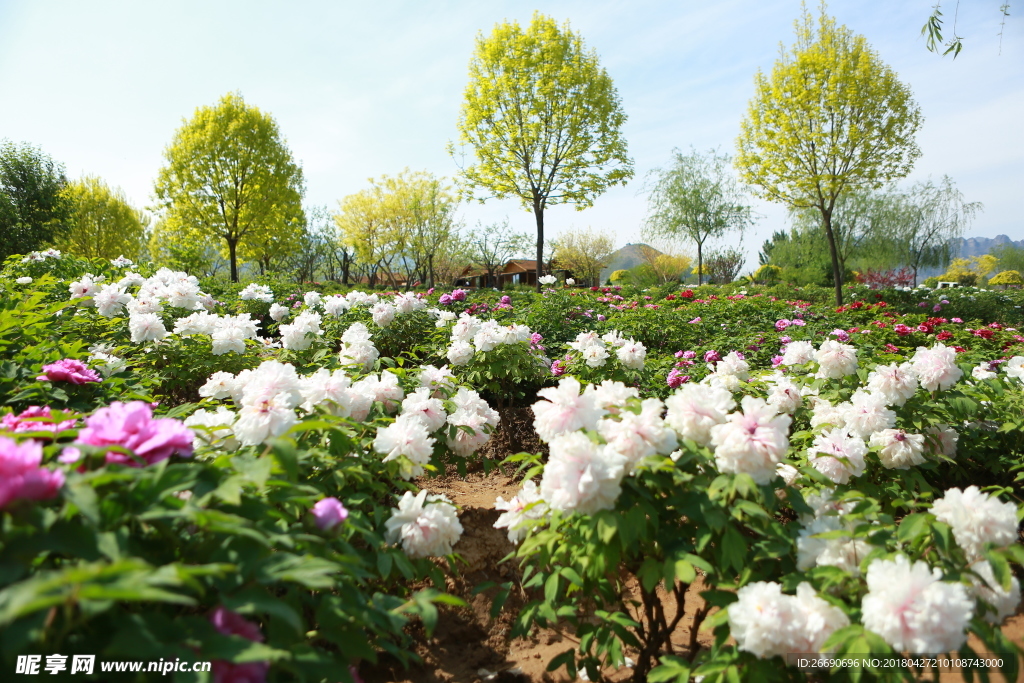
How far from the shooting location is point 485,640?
2.59 metres

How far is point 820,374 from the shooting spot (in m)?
3.07

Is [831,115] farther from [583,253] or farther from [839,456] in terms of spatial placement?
[583,253]

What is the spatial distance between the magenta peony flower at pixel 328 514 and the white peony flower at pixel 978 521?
166 cm

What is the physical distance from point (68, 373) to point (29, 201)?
87.3 feet

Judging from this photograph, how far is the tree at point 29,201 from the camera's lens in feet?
64.6

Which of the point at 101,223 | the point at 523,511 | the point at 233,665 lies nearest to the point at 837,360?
the point at 523,511

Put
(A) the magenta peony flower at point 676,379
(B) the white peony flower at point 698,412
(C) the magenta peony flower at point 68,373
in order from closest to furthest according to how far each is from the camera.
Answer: (B) the white peony flower at point 698,412
(C) the magenta peony flower at point 68,373
(A) the magenta peony flower at point 676,379

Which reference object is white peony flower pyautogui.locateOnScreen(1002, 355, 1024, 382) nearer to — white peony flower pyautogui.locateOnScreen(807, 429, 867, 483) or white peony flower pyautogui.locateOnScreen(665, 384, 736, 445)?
white peony flower pyautogui.locateOnScreen(807, 429, 867, 483)

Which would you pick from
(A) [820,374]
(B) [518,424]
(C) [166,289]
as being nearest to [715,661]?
(A) [820,374]

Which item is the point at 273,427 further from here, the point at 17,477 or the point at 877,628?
the point at 877,628

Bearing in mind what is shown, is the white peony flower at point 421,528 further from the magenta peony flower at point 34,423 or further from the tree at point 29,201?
the tree at point 29,201

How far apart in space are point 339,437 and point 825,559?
1553 millimetres

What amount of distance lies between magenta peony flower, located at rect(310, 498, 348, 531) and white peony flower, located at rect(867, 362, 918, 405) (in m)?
2.60

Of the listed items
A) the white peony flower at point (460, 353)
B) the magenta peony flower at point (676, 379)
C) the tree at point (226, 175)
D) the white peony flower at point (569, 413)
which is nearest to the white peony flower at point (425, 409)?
the white peony flower at point (569, 413)
